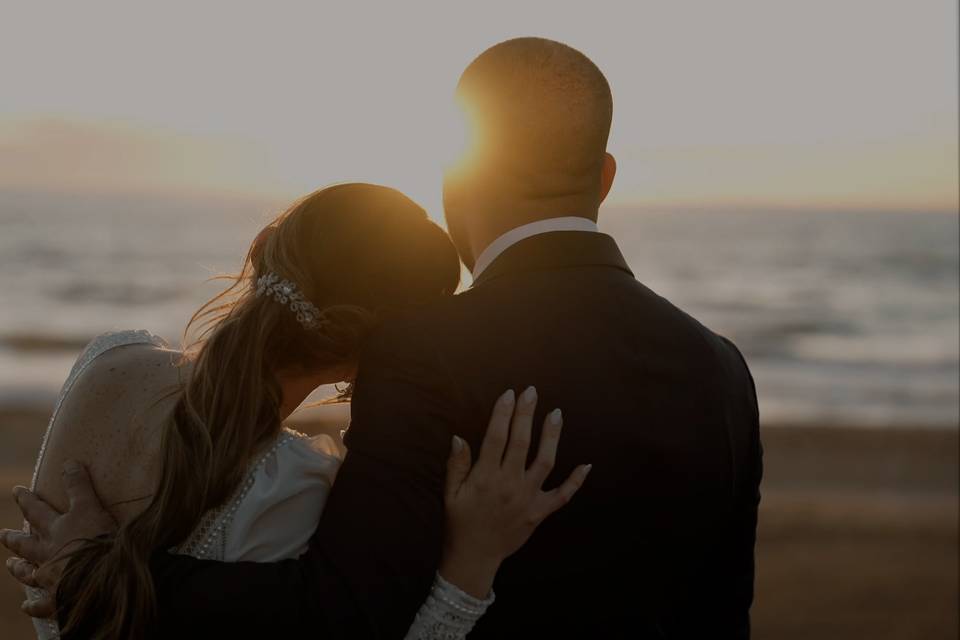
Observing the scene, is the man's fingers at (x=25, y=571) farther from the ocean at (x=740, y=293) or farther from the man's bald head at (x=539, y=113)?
the man's bald head at (x=539, y=113)

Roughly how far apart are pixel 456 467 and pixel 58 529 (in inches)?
35.1

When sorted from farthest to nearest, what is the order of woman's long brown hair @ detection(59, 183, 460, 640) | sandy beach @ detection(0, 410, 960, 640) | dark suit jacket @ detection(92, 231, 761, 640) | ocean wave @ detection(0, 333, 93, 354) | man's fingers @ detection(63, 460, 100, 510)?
ocean wave @ detection(0, 333, 93, 354) → sandy beach @ detection(0, 410, 960, 640) → man's fingers @ detection(63, 460, 100, 510) → woman's long brown hair @ detection(59, 183, 460, 640) → dark suit jacket @ detection(92, 231, 761, 640)

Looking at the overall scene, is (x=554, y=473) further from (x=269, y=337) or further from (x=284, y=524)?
(x=269, y=337)

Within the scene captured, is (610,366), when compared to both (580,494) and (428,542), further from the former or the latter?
(428,542)

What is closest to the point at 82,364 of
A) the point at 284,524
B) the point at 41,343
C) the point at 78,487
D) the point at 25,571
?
the point at 78,487

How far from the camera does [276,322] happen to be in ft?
8.34

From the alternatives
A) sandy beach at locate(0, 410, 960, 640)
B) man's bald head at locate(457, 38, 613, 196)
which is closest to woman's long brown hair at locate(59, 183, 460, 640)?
man's bald head at locate(457, 38, 613, 196)

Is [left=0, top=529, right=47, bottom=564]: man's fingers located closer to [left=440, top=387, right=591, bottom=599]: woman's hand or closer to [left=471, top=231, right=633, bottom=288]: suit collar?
[left=440, top=387, right=591, bottom=599]: woman's hand

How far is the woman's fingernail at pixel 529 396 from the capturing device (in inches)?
90.5

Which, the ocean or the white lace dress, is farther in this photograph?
the ocean

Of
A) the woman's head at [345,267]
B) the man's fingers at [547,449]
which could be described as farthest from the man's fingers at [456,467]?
the woman's head at [345,267]

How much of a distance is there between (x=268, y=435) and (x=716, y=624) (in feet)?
3.82

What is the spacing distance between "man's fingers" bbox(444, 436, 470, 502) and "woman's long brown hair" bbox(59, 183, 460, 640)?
0.37 metres

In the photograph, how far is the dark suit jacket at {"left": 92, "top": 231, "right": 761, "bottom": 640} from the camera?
226 cm
